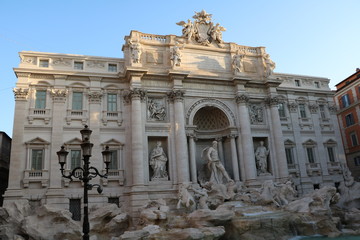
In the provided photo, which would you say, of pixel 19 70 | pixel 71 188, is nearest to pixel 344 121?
pixel 71 188

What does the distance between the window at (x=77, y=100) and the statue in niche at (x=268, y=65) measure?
50.8 feet

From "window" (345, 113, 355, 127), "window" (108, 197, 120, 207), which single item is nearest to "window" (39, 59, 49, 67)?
"window" (108, 197, 120, 207)

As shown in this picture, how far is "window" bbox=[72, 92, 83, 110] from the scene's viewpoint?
22.2 meters

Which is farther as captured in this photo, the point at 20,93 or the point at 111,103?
the point at 111,103

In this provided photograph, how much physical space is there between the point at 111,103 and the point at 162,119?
403 cm

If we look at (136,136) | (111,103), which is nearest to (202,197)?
(136,136)

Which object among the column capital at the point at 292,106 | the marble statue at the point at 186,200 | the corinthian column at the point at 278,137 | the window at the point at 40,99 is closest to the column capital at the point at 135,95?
the window at the point at 40,99

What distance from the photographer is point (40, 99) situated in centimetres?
2164

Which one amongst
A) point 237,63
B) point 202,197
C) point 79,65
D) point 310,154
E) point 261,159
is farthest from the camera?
point 310,154

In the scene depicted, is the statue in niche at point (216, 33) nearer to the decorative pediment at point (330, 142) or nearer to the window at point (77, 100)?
the window at point (77, 100)

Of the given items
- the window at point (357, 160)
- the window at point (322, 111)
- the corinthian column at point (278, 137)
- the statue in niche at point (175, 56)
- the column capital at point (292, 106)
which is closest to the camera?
the statue in niche at point (175, 56)

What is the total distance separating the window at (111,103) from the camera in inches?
901

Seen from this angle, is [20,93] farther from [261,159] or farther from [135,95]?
[261,159]

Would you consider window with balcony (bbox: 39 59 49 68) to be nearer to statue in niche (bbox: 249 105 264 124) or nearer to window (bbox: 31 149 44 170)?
window (bbox: 31 149 44 170)
